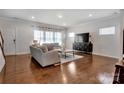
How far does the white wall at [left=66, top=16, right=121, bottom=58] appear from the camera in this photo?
5297mm

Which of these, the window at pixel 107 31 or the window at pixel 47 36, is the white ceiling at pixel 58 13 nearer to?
the window at pixel 107 31

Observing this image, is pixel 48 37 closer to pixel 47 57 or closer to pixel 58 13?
pixel 58 13

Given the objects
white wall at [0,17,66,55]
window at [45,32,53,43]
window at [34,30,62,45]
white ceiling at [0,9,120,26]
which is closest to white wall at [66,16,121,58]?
white ceiling at [0,9,120,26]

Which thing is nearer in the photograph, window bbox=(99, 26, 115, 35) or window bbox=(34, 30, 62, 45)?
window bbox=(99, 26, 115, 35)

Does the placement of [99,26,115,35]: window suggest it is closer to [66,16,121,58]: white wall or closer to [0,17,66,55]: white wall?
[66,16,121,58]: white wall

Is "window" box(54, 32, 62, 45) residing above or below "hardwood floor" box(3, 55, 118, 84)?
above

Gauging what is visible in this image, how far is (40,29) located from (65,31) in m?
3.05

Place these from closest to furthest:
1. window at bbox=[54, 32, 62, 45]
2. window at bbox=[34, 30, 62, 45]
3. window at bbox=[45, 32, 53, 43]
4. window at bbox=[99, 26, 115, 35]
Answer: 1. window at bbox=[99, 26, 115, 35]
2. window at bbox=[34, 30, 62, 45]
3. window at bbox=[45, 32, 53, 43]
4. window at bbox=[54, 32, 62, 45]

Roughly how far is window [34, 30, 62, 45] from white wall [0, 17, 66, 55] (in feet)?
1.83

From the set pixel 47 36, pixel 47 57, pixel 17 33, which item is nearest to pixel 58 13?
pixel 47 57

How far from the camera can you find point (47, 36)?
8.05m

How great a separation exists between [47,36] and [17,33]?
8.46 feet
